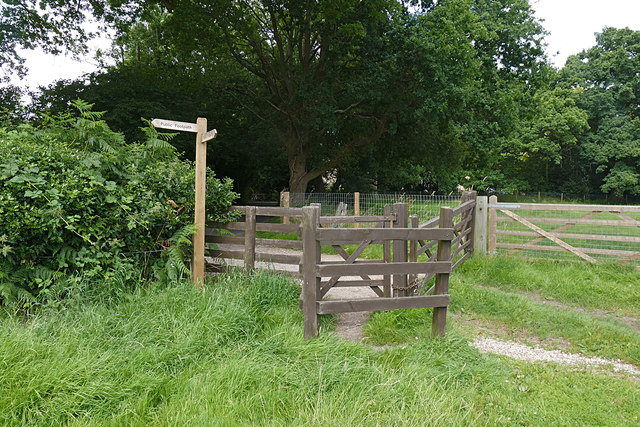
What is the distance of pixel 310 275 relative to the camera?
4.04 meters

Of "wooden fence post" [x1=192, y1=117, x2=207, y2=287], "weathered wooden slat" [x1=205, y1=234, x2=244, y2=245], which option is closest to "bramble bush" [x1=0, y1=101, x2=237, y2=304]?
"wooden fence post" [x1=192, y1=117, x2=207, y2=287]

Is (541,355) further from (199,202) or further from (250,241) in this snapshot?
(199,202)

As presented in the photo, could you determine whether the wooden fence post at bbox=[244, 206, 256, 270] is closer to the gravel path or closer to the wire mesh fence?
the gravel path

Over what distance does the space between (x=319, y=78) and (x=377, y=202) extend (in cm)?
701

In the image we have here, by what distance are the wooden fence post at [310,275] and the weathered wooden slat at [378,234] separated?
10 cm

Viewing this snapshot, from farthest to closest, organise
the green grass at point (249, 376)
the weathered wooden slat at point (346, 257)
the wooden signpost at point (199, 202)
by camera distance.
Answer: the wooden signpost at point (199, 202)
the weathered wooden slat at point (346, 257)
the green grass at point (249, 376)

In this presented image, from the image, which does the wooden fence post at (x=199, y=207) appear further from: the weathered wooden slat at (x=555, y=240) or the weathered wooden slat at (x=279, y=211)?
the weathered wooden slat at (x=555, y=240)

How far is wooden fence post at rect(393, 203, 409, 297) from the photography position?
5.44 m

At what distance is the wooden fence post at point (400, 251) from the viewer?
17.8ft

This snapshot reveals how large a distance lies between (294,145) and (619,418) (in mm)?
17784

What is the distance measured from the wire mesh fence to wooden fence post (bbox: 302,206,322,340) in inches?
292

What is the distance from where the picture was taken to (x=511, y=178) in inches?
1757

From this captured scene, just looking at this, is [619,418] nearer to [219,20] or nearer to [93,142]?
[93,142]

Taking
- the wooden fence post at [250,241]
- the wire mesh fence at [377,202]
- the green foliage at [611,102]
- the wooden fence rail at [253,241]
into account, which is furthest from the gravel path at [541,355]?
the green foliage at [611,102]
